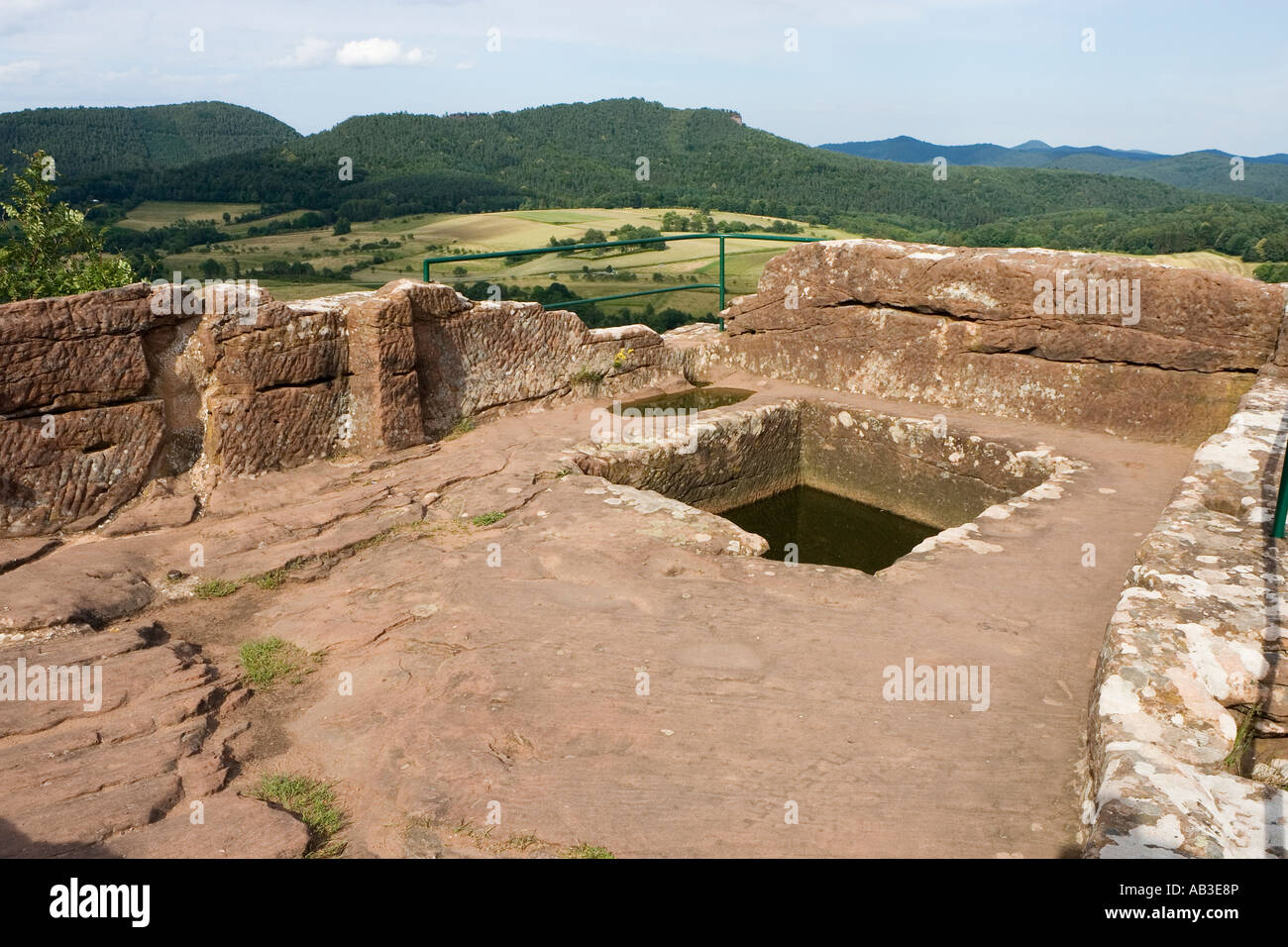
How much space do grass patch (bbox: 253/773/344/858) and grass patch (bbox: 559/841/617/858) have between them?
2.17ft

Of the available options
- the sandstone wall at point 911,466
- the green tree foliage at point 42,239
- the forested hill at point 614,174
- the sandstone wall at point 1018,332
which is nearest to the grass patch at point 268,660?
the sandstone wall at point 911,466

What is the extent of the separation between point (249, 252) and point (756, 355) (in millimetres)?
15737

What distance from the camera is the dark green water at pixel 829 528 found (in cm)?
691

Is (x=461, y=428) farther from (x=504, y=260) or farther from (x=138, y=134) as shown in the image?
(x=138, y=134)

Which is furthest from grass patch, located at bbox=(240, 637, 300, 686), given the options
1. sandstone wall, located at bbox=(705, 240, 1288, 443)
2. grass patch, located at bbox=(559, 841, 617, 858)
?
sandstone wall, located at bbox=(705, 240, 1288, 443)

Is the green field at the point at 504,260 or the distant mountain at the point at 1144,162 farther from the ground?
the distant mountain at the point at 1144,162

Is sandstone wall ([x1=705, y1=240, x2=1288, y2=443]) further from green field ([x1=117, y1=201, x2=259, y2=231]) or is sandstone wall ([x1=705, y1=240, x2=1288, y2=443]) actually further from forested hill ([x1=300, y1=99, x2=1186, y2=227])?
forested hill ([x1=300, y1=99, x2=1186, y2=227])

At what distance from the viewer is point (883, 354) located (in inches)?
303

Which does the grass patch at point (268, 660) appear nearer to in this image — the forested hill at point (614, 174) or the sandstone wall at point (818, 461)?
the sandstone wall at point (818, 461)

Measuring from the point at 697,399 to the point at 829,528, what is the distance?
1.67 m

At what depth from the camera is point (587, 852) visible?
2.53 m

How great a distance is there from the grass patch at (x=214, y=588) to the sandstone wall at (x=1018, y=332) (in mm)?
5331

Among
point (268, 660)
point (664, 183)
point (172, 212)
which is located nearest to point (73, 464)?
point (268, 660)

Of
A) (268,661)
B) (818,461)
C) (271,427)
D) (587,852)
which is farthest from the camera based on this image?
(818,461)
